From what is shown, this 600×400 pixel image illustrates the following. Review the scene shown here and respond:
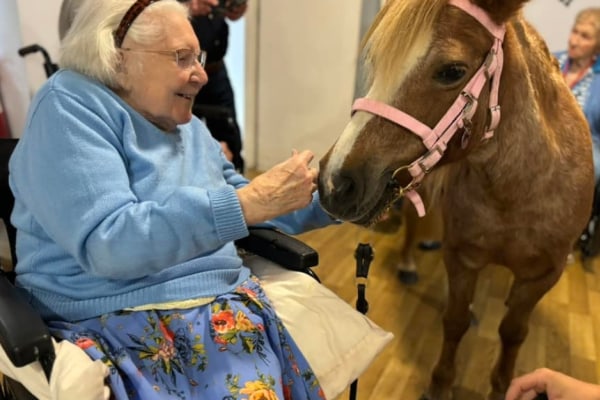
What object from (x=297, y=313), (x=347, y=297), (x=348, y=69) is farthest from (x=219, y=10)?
(x=297, y=313)

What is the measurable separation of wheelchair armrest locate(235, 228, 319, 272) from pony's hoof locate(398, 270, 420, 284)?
131cm

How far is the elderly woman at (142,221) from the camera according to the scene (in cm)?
93

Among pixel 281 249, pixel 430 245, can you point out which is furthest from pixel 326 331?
pixel 430 245

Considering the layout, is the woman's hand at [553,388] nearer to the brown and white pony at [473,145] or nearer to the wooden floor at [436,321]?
the brown and white pony at [473,145]

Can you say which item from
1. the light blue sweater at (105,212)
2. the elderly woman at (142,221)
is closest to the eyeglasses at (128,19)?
the elderly woman at (142,221)

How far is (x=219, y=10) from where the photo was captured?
101 inches

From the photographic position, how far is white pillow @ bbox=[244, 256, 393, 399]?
3.73ft

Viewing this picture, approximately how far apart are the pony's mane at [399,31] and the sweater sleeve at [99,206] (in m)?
0.40

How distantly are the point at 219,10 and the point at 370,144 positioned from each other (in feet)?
6.05

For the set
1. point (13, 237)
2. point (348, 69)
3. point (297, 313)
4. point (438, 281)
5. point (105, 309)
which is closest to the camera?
point (105, 309)

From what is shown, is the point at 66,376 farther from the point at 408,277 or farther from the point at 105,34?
the point at 408,277

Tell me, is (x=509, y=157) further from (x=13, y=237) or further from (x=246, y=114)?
(x=246, y=114)

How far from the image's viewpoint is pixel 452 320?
1.70 metres

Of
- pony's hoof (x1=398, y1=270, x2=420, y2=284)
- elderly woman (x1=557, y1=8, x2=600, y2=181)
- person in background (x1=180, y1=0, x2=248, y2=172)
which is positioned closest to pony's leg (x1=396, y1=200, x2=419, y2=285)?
pony's hoof (x1=398, y1=270, x2=420, y2=284)
